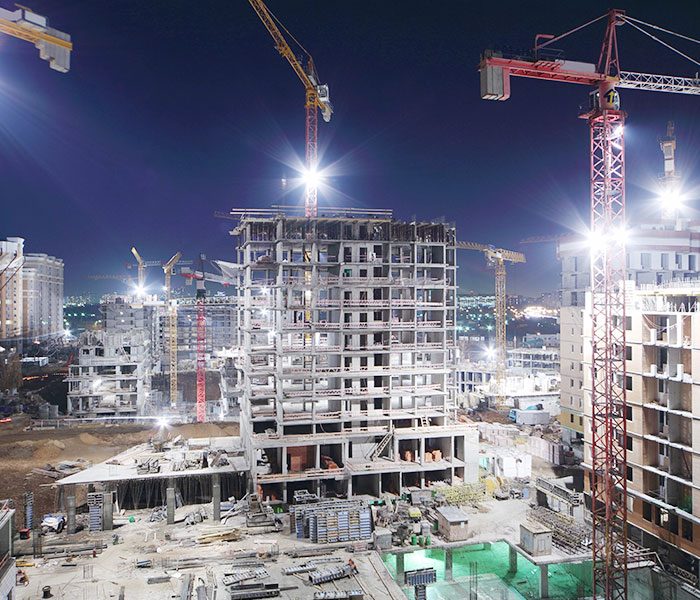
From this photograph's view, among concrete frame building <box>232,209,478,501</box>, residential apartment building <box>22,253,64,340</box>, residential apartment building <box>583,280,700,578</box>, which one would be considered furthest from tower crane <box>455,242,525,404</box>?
residential apartment building <box>22,253,64,340</box>

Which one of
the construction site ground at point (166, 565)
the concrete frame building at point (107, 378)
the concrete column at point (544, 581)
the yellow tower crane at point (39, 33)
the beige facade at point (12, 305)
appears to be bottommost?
the concrete column at point (544, 581)

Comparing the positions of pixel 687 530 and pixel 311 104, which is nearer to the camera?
pixel 687 530

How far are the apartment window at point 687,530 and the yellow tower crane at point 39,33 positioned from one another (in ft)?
170

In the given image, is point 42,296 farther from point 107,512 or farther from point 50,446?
point 107,512

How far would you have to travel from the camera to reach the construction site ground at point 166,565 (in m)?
28.9

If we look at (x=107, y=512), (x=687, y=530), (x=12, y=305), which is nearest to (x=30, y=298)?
(x=12, y=305)

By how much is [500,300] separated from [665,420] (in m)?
66.3

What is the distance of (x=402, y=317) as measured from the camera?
4922 centimetres

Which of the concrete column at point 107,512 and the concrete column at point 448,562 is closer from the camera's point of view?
the concrete column at point 448,562

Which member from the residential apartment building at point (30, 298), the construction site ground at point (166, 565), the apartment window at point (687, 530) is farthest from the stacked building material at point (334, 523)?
the residential apartment building at point (30, 298)

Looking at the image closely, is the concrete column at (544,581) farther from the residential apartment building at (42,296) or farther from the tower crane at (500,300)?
the residential apartment building at (42,296)

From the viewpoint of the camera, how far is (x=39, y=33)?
4178cm

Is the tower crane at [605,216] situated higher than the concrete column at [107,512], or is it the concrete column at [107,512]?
the tower crane at [605,216]

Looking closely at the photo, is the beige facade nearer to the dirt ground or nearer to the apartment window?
the dirt ground
